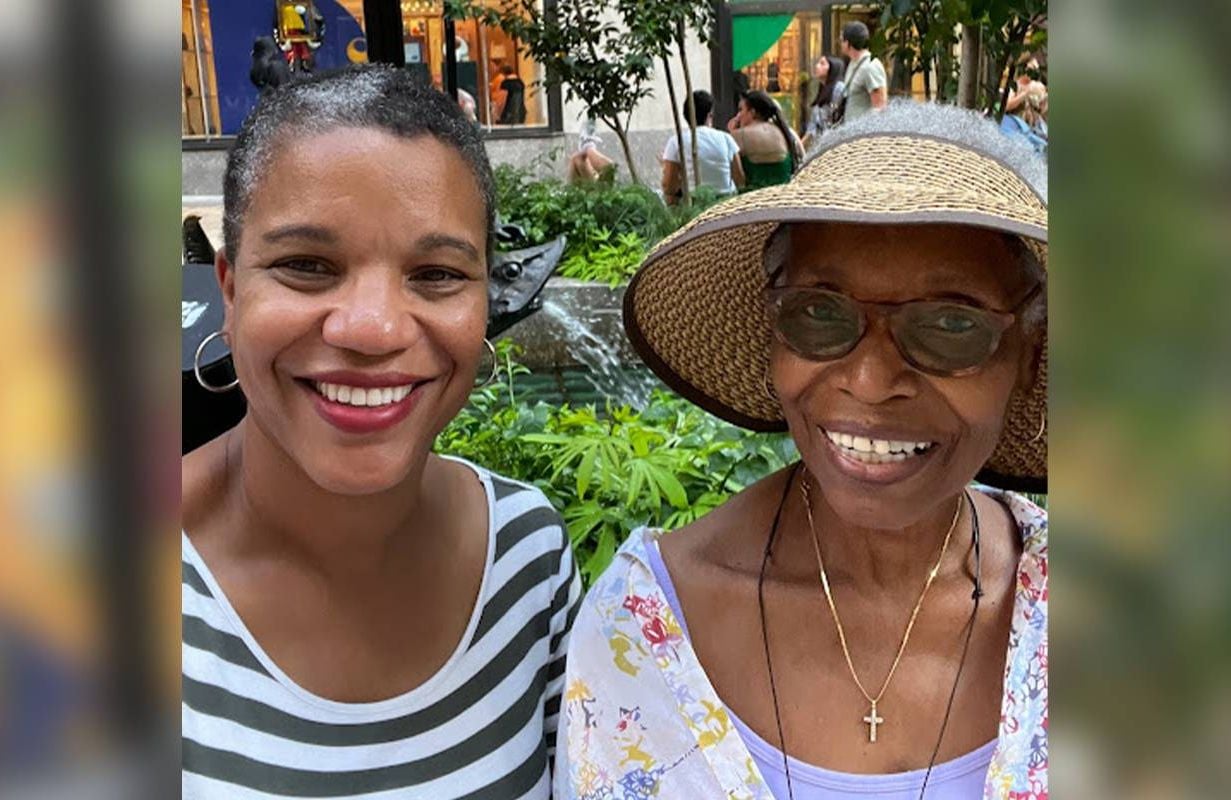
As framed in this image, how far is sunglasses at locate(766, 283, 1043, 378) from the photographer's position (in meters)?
1.71

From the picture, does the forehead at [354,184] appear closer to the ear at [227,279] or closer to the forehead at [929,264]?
the ear at [227,279]

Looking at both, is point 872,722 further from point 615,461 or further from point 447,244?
point 615,461

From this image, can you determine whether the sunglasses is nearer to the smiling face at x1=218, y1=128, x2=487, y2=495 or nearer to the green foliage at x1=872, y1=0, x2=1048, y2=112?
the smiling face at x1=218, y1=128, x2=487, y2=495

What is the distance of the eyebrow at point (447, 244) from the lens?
1771 millimetres

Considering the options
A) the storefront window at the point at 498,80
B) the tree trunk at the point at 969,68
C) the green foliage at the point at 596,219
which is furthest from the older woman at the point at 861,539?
the storefront window at the point at 498,80

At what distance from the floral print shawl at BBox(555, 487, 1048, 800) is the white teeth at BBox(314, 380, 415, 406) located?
54cm

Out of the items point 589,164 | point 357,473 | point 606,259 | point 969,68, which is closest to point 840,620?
point 357,473

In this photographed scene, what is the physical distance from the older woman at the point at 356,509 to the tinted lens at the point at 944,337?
658 mm

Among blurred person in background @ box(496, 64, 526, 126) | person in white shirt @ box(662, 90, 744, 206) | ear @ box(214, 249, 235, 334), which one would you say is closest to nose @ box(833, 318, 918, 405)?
ear @ box(214, 249, 235, 334)
